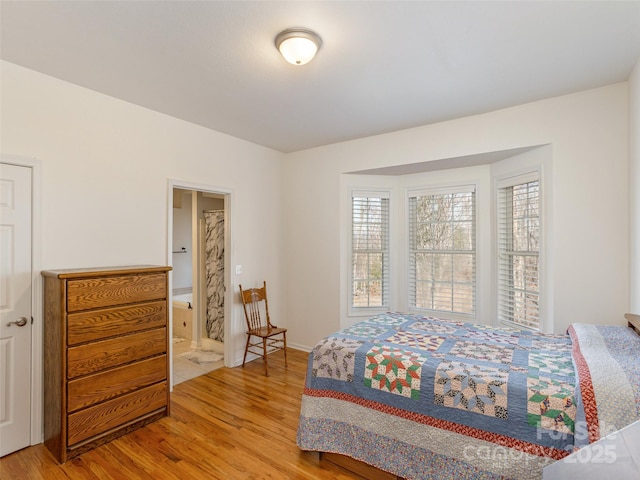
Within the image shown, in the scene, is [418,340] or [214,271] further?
[214,271]

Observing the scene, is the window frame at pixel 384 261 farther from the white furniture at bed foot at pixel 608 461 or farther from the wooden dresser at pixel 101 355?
the white furniture at bed foot at pixel 608 461

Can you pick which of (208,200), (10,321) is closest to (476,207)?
(208,200)

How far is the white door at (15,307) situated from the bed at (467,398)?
2.07 meters

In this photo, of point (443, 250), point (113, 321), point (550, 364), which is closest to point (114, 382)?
point (113, 321)

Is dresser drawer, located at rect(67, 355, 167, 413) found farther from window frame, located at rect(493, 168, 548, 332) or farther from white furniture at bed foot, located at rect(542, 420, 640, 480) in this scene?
window frame, located at rect(493, 168, 548, 332)

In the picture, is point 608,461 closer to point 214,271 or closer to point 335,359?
point 335,359

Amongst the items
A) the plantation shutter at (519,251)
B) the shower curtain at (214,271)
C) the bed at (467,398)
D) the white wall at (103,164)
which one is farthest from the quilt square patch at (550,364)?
the shower curtain at (214,271)

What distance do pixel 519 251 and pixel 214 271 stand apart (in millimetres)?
3786

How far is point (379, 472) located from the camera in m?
2.04

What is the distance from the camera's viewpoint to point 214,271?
4.62 metres

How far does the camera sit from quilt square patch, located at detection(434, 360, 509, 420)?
5.73ft

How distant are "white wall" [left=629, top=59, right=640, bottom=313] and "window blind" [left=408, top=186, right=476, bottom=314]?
150 centimetres

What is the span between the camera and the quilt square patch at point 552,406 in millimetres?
1574

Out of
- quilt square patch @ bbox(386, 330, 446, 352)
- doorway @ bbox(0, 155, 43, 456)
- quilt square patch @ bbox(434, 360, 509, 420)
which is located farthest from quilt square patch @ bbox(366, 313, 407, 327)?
doorway @ bbox(0, 155, 43, 456)
